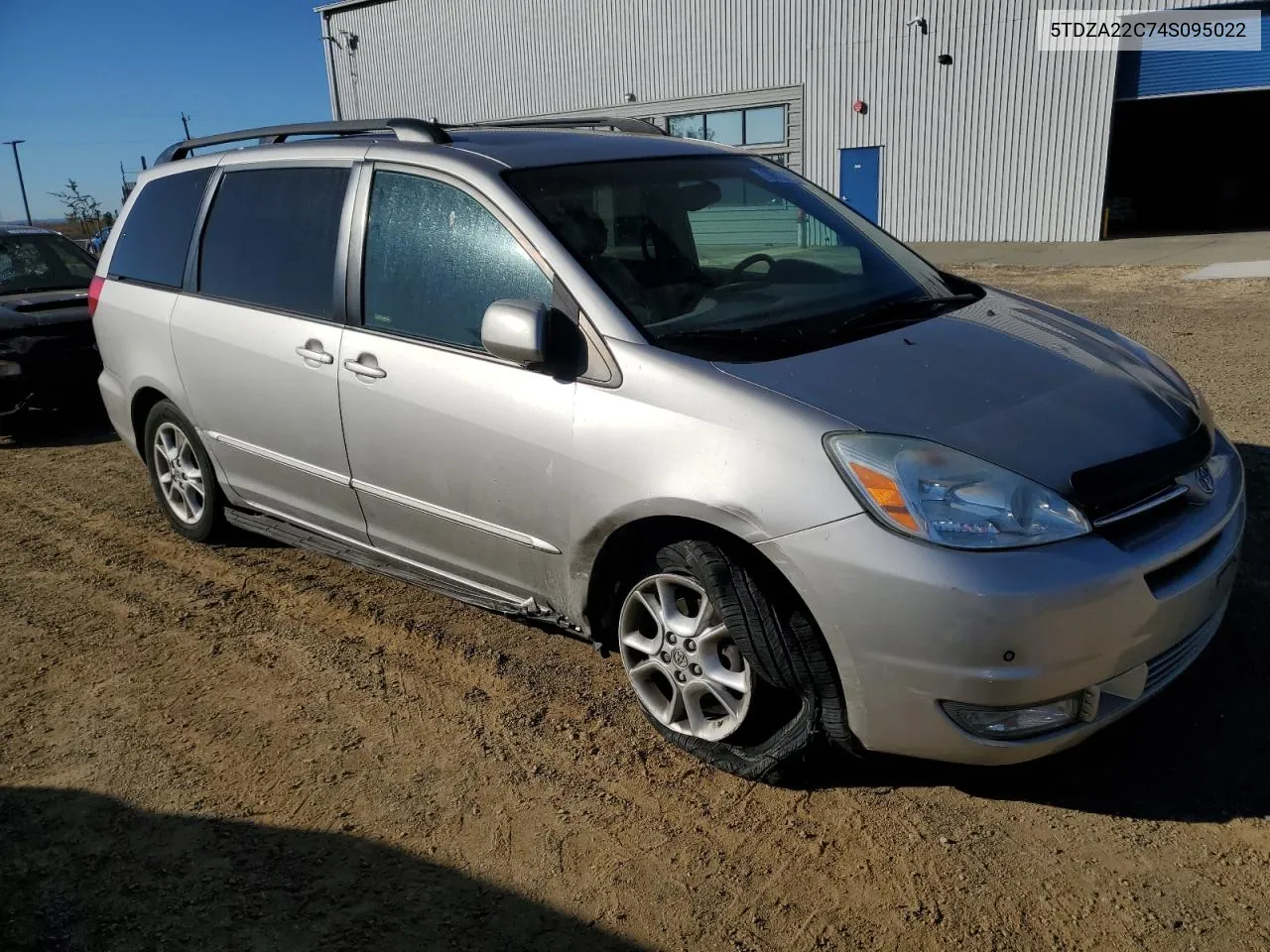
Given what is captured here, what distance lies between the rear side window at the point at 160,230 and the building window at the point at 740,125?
20.8 m

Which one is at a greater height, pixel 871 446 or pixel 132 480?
pixel 871 446

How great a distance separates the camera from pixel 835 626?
2.55 m

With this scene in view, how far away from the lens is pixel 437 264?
11.5 ft

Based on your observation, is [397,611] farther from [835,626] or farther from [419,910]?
[835,626]

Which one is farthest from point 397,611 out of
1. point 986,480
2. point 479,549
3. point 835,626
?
point 986,480

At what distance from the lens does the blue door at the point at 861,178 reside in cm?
2294

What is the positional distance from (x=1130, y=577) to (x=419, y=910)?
77.3 inches

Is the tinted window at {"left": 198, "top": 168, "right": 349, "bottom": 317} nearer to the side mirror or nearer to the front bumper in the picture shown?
the side mirror

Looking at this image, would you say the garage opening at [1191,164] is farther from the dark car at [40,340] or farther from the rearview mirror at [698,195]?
the rearview mirror at [698,195]

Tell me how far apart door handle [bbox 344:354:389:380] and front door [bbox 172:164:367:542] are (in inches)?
4.2

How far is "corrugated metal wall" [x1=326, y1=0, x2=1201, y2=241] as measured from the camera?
2006 centimetres

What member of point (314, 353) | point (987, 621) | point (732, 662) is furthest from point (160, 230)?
point (987, 621)

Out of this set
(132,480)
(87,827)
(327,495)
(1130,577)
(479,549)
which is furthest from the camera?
(132,480)

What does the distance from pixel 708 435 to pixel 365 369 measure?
1.51m
